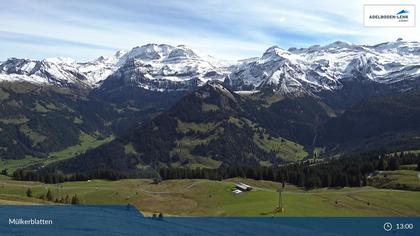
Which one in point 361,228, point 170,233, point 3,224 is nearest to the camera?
point 3,224

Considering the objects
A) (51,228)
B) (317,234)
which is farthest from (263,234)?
(51,228)

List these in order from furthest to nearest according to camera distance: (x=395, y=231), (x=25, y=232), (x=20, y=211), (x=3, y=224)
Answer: (x=395, y=231)
(x=20, y=211)
(x=3, y=224)
(x=25, y=232)

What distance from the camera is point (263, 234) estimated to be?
380 feet

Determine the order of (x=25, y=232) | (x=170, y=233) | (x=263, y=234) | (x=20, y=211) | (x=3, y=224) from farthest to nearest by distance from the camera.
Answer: (x=20, y=211) < (x=263, y=234) < (x=170, y=233) < (x=3, y=224) < (x=25, y=232)

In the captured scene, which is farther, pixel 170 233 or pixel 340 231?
pixel 340 231

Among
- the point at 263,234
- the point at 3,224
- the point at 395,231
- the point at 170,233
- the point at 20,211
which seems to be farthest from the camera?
the point at 395,231

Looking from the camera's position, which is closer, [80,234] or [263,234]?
[80,234]

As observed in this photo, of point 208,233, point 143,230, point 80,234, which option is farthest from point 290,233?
point 80,234

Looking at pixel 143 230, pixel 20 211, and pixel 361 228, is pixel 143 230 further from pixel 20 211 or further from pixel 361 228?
pixel 361 228

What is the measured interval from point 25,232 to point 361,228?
87568mm

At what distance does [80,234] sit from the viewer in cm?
9669

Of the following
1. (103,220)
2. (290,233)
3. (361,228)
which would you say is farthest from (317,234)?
(103,220)

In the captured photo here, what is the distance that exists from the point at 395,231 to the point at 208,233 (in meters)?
49.3

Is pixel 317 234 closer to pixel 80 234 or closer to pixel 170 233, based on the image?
pixel 170 233
